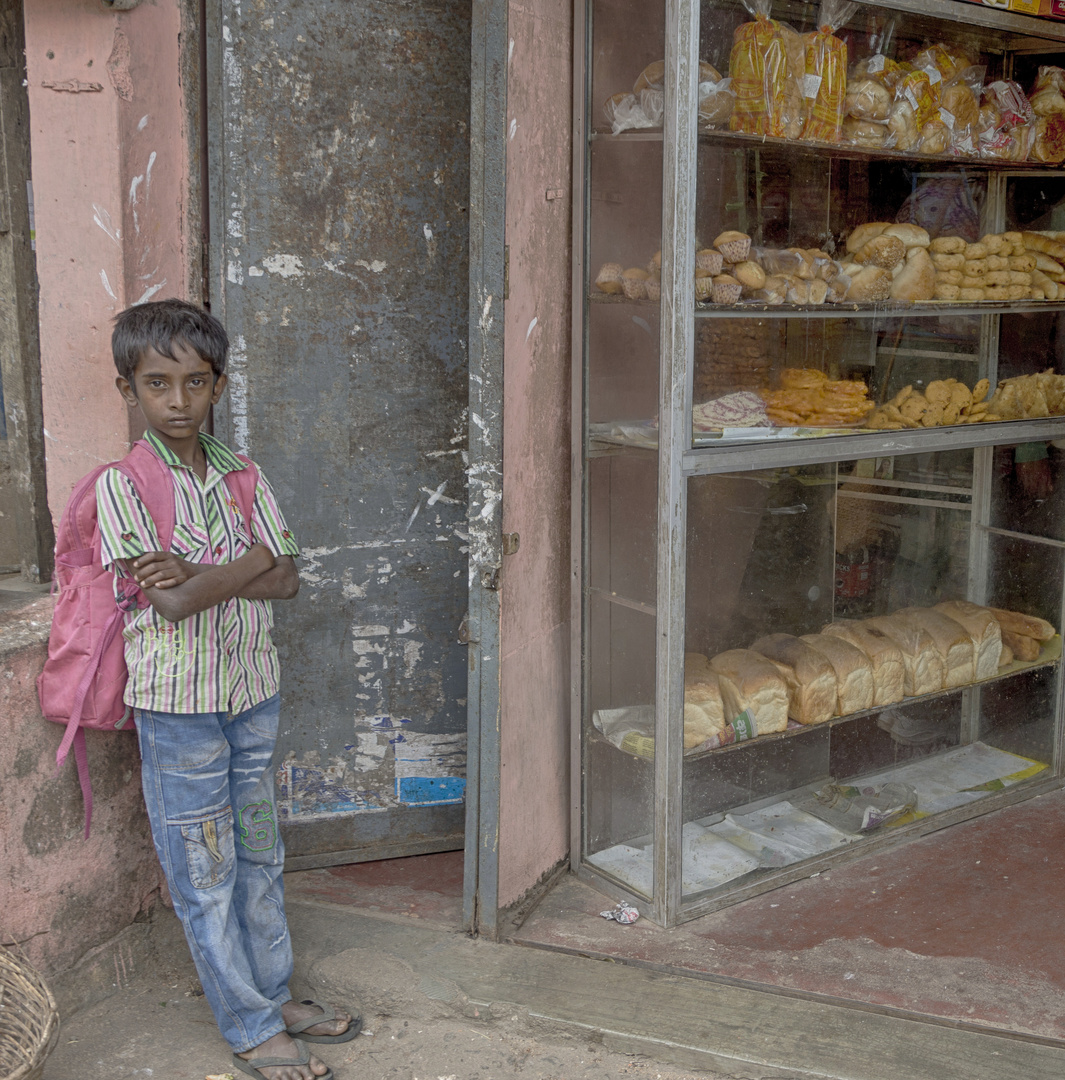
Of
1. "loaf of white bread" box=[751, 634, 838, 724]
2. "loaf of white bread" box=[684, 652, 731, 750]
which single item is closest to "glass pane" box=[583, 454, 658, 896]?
"loaf of white bread" box=[684, 652, 731, 750]

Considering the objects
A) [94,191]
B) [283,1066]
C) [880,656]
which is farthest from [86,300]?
[880,656]

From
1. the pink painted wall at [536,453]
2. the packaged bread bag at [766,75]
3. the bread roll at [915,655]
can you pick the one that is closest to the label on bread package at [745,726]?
the pink painted wall at [536,453]

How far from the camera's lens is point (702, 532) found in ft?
10.7

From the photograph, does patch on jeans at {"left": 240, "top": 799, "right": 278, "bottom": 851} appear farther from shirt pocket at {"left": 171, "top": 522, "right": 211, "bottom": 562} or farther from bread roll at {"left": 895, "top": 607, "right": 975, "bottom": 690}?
bread roll at {"left": 895, "top": 607, "right": 975, "bottom": 690}

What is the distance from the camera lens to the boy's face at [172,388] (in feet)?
7.72

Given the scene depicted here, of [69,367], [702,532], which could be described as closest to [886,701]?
[702,532]

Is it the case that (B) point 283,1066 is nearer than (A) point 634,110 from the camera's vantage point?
Yes

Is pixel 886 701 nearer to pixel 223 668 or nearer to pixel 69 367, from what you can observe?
pixel 223 668

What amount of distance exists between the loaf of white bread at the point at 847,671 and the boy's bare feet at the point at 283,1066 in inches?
77.0

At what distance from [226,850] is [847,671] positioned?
208cm

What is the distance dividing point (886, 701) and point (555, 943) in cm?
145

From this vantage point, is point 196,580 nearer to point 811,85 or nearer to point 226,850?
point 226,850

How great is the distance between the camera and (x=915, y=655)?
389cm

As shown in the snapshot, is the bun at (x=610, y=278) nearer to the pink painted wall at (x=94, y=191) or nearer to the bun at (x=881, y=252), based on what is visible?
the bun at (x=881, y=252)
